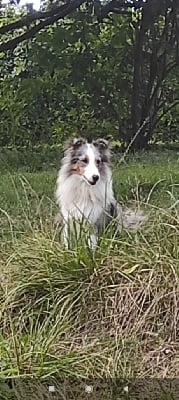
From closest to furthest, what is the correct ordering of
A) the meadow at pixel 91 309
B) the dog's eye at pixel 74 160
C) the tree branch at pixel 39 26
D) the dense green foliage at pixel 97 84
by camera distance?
the meadow at pixel 91 309
the dog's eye at pixel 74 160
the tree branch at pixel 39 26
the dense green foliage at pixel 97 84

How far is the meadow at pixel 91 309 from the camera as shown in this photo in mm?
3131

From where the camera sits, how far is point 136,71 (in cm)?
1288

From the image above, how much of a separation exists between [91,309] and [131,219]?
0.78 metres

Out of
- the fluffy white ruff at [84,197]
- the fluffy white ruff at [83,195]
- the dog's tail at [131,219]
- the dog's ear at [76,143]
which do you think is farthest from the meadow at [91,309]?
the dog's ear at [76,143]

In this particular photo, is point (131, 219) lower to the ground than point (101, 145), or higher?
lower

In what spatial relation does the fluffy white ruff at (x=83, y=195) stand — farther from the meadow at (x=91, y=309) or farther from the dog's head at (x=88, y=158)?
the meadow at (x=91, y=309)

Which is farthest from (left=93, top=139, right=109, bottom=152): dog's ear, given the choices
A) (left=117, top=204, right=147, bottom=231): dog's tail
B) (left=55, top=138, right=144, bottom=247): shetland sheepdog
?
(left=117, top=204, right=147, bottom=231): dog's tail

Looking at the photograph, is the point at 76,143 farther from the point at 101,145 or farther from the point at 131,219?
the point at 131,219

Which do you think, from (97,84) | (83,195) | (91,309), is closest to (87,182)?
(83,195)

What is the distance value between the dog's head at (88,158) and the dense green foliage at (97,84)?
6832 millimetres

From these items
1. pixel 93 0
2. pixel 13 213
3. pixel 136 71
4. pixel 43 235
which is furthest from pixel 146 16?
pixel 43 235

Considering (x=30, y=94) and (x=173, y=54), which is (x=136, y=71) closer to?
(x=173, y=54)

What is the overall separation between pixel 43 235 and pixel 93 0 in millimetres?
7474

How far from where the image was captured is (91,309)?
358 centimetres
